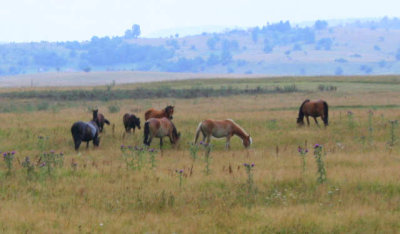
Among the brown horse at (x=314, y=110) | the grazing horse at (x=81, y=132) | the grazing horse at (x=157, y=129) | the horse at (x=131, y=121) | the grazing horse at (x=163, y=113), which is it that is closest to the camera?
the grazing horse at (x=81, y=132)

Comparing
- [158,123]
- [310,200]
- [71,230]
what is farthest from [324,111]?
[71,230]

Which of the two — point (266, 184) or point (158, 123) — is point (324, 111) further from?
point (266, 184)

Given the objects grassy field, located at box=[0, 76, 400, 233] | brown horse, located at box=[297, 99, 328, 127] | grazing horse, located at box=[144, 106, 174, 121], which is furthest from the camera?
brown horse, located at box=[297, 99, 328, 127]

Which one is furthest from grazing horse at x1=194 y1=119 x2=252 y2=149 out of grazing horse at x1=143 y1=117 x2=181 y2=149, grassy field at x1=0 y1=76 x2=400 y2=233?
grazing horse at x1=143 y1=117 x2=181 y2=149

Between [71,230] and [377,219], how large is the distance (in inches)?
208

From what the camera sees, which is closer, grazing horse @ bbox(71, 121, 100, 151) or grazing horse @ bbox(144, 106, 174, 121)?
grazing horse @ bbox(71, 121, 100, 151)

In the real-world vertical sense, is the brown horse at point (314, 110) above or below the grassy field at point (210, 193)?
above

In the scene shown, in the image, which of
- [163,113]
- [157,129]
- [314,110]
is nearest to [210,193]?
[157,129]

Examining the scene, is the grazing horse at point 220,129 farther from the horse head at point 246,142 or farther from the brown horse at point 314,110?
the brown horse at point 314,110

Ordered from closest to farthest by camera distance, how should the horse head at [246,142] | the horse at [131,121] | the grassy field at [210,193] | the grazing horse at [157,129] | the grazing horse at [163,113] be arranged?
the grassy field at [210,193]
the horse head at [246,142]
the grazing horse at [157,129]
the horse at [131,121]
the grazing horse at [163,113]

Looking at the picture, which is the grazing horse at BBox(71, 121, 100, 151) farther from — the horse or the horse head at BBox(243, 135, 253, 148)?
the horse head at BBox(243, 135, 253, 148)

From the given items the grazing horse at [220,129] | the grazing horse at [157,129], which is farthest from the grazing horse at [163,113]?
the grazing horse at [220,129]

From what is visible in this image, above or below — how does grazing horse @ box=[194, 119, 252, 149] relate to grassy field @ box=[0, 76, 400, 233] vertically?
above

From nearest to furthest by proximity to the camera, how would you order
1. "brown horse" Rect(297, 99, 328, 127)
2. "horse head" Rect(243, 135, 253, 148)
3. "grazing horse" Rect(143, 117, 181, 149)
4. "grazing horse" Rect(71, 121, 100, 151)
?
"grazing horse" Rect(71, 121, 100, 151) → "horse head" Rect(243, 135, 253, 148) → "grazing horse" Rect(143, 117, 181, 149) → "brown horse" Rect(297, 99, 328, 127)
